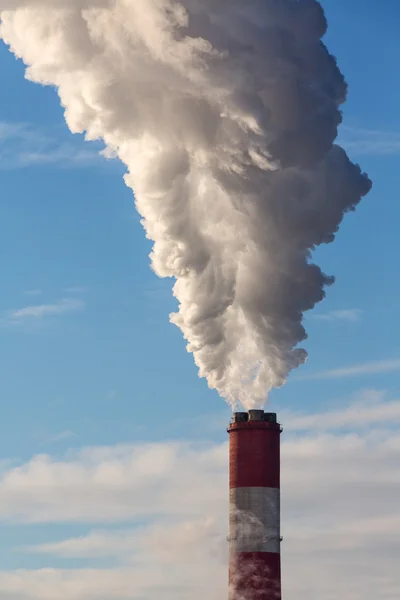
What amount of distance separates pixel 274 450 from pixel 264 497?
3.04m

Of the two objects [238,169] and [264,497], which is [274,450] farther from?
[238,169]

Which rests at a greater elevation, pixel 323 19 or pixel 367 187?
pixel 323 19

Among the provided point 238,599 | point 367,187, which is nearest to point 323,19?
point 367,187

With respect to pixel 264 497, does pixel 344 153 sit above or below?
above

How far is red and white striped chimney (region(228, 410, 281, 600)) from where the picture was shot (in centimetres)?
6994

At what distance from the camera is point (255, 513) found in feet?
231

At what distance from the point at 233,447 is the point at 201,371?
5.41 meters

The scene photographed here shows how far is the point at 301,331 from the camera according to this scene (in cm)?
7362

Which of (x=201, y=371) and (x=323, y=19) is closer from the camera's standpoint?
(x=323, y=19)

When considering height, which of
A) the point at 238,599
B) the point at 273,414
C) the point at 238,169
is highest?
the point at 238,169

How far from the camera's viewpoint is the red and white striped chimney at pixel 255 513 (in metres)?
69.9

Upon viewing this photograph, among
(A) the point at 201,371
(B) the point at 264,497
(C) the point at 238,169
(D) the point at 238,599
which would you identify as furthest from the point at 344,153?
(D) the point at 238,599

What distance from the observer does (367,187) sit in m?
73.2

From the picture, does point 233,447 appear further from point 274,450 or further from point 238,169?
point 238,169
